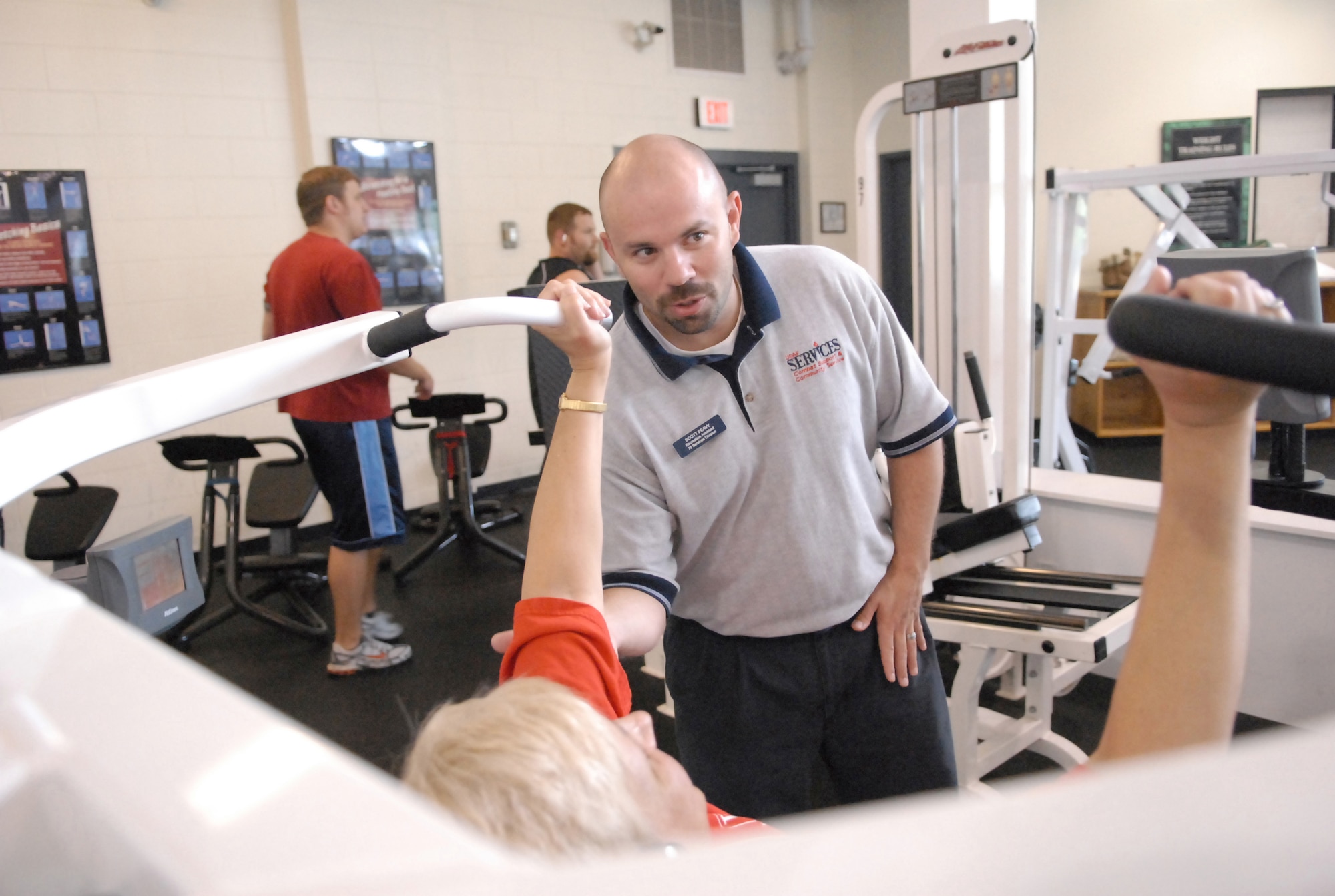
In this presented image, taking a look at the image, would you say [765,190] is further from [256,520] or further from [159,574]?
[159,574]

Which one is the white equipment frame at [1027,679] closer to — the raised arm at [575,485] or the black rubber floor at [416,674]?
the black rubber floor at [416,674]

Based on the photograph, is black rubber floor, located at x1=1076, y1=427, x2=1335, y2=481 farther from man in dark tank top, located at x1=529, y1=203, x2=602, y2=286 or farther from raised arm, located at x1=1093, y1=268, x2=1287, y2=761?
raised arm, located at x1=1093, y1=268, x2=1287, y2=761

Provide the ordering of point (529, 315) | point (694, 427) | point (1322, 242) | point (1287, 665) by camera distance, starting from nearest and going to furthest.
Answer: point (529, 315) < point (694, 427) < point (1287, 665) < point (1322, 242)

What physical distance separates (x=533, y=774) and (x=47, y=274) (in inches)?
184

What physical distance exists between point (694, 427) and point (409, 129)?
4.33 meters

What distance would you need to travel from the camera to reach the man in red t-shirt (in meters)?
3.16

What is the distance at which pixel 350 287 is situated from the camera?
10.3ft

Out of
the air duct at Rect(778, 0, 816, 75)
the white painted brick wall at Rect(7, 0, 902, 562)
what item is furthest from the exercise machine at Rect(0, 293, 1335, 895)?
the air duct at Rect(778, 0, 816, 75)

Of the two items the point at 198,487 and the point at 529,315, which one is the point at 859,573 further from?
the point at 198,487

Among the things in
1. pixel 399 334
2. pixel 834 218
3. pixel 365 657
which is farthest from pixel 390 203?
pixel 399 334

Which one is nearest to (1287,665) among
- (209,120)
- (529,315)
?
(529,315)

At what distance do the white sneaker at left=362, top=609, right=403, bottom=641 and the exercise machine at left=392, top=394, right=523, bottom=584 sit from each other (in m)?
0.71

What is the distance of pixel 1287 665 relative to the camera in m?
2.63

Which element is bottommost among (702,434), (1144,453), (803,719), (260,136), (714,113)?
(1144,453)
